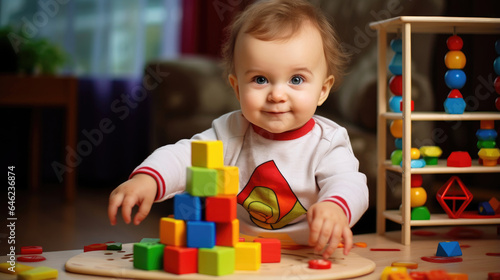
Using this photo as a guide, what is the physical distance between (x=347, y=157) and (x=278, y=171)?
0.44 feet

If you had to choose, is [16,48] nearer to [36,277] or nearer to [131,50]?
[131,50]

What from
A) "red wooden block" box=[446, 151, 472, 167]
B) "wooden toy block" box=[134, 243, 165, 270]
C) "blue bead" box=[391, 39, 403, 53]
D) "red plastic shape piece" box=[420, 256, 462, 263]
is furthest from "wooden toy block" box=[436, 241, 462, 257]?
"wooden toy block" box=[134, 243, 165, 270]

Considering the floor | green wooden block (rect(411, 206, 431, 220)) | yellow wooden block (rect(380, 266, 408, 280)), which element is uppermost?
green wooden block (rect(411, 206, 431, 220))

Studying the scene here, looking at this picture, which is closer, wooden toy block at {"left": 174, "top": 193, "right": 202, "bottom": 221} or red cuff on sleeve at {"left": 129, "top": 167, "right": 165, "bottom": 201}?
wooden toy block at {"left": 174, "top": 193, "right": 202, "bottom": 221}

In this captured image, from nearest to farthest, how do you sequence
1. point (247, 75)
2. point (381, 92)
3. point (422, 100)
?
point (247, 75), point (381, 92), point (422, 100)

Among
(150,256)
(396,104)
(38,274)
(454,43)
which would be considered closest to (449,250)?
(396,104)

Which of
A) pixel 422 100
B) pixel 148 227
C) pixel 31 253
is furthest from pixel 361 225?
pixel 31 253

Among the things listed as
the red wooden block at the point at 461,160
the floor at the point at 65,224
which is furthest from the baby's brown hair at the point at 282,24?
the floor at the point at 65,224

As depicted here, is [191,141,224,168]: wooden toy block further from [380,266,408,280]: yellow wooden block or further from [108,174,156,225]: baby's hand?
[380,266,408,280]: yellow wooden block

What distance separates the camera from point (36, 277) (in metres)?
0.98

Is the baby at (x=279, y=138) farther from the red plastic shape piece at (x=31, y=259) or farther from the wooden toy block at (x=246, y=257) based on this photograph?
the red plastic shape piece at (x=31, y=259)

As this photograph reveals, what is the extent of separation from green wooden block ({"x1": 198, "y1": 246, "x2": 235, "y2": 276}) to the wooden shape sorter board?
0.4 inches

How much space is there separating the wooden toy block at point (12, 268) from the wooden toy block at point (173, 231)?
26 cm

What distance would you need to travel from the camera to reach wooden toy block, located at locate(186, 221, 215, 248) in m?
0.92
